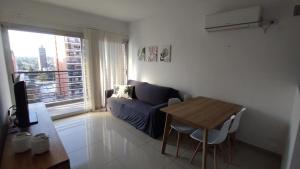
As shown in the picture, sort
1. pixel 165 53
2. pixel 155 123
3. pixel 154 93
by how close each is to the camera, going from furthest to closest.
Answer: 1. pixel 165 53
2. pixel 154 93
3. pixel 155 123

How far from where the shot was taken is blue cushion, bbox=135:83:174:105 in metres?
3.15

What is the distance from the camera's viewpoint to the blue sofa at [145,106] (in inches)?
104

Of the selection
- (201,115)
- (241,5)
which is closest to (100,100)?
(201,115)

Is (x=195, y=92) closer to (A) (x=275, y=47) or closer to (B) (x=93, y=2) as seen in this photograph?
(A) (x=275, y=47)

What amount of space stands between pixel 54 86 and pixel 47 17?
6.65 feet

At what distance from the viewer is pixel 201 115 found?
Result: 6.33ft

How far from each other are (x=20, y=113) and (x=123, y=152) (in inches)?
55.3

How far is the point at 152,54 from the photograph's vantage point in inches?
148

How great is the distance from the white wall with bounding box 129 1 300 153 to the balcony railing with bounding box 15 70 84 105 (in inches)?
104

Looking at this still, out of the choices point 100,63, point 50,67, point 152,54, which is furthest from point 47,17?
point 152,54

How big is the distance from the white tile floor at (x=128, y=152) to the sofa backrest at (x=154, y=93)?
2.42 feet

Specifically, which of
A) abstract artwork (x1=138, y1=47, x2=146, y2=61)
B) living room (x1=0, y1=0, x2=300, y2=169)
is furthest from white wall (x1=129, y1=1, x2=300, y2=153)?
abstract artwork (x1=138, y1=47, x2=146, y2=61)

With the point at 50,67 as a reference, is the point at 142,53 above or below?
above

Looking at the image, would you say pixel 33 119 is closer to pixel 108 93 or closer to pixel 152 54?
pixel 108 93
